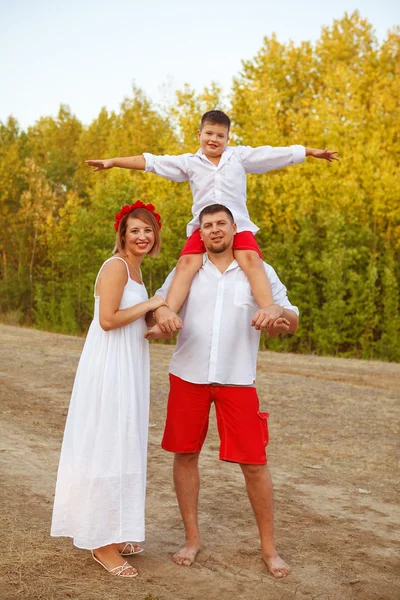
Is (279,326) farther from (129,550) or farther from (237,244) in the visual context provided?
(129,550)

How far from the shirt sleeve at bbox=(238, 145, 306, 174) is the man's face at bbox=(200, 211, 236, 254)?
669 mm

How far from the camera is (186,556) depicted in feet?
13.9

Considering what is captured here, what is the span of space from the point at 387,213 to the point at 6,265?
16.3m

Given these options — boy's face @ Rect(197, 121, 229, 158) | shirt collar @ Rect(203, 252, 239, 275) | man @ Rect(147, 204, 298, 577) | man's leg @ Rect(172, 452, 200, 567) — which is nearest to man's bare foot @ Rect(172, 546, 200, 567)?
man's leg @ Rect(172, 452, 200, 567)

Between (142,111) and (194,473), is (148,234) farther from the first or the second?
(142,111)

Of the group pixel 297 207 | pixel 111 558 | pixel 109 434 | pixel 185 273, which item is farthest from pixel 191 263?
pixel 297 207

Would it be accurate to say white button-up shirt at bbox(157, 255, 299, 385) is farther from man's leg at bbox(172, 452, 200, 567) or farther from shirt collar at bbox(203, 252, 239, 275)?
man's leg at bbox(172, 452, 200, 567)

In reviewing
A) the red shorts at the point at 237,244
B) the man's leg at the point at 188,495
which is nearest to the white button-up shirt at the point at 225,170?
the red shorts at the point at 237,244

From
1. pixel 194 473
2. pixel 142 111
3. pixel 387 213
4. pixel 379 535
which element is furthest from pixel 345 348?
pixel 142 111

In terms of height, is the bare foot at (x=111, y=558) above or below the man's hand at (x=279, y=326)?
below

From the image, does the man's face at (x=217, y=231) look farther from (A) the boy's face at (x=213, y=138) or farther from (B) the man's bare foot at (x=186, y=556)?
(B) the man's bare foot at (x=186, y=556)

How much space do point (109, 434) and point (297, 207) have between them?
55.0ft

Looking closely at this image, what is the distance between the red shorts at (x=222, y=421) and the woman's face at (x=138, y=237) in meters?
0.72

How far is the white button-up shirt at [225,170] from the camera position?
4387 mm
